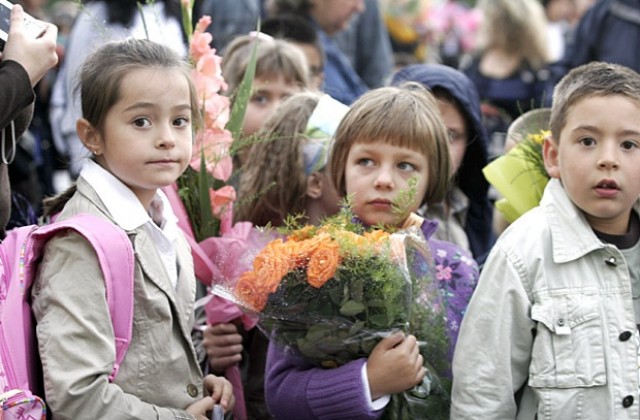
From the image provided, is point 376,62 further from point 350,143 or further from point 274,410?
point 274,410

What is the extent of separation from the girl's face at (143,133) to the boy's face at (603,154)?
3.83 ft

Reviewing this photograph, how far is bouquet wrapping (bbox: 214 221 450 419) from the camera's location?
3121 millimetres

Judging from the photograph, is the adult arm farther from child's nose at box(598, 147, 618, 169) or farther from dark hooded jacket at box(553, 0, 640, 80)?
dark hooded jacket at box(553, 0, 640, 80)

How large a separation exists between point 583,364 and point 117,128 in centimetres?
149

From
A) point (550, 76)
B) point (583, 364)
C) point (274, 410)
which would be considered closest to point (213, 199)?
point (274, 410)

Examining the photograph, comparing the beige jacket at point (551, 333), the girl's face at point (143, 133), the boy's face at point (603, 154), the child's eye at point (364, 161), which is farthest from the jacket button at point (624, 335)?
the girl's face at point (143, 133)

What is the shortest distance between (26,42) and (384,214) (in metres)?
1.21

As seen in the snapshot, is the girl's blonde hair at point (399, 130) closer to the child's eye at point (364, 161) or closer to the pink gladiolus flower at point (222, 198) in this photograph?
the child's eye at point (364, 161)

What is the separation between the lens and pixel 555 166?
353cm

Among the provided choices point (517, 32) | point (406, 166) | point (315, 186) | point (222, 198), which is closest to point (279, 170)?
point (315, 186)

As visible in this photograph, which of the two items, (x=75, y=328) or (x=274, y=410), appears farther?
(x=274, y=410)

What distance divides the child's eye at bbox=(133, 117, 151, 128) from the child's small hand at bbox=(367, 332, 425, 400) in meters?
0.92

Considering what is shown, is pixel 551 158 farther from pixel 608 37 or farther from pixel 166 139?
pixel 608 37

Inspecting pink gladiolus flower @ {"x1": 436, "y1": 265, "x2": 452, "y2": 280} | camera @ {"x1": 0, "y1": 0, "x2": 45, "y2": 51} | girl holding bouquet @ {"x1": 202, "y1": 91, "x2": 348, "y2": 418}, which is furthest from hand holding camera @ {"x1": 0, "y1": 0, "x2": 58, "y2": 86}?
pink gladiolus flower @ {"x1": 436, "y1": 265, "x2": 452, "y2": 280}
